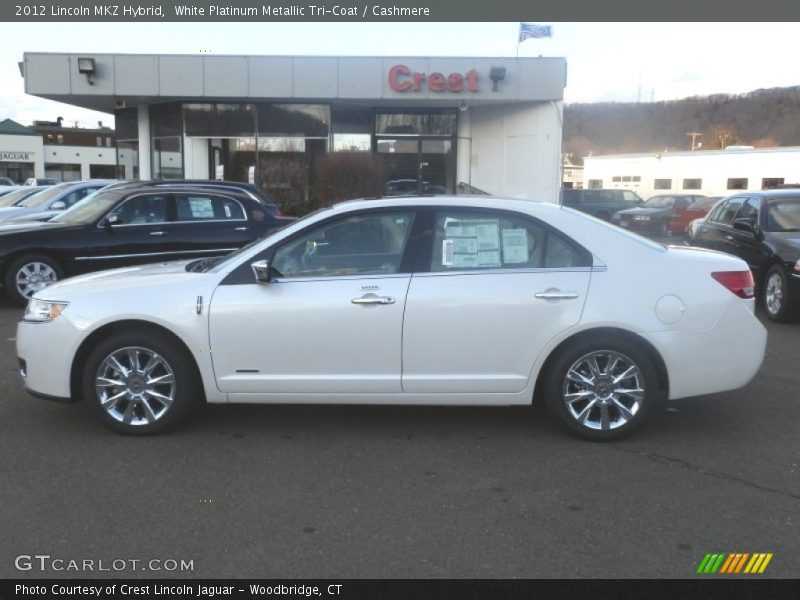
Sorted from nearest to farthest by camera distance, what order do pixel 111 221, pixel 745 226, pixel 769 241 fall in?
1. pixel 769 241
2. pixel 745 226
3. pixel 111 221

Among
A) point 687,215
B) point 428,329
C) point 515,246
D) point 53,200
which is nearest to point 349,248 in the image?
point 428,329

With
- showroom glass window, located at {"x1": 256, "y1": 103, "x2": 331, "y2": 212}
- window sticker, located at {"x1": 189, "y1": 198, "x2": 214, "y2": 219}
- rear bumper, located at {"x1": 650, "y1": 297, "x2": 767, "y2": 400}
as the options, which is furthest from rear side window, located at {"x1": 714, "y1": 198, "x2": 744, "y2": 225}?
showroom glass window, located at {"x1": 256, "y1": 103, "x2": 331, "y2": 212}

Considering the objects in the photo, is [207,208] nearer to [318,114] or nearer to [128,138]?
[318,114]

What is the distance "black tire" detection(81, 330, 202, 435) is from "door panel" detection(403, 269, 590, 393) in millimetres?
1449

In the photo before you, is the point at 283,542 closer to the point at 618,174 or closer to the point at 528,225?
the point at 528,225

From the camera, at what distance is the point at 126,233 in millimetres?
10352

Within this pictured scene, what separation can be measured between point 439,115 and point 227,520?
21664 mm

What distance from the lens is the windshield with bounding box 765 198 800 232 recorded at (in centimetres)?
991

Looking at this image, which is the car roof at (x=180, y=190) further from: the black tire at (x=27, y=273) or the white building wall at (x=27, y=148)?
the white building wall at (x=27, y=148)

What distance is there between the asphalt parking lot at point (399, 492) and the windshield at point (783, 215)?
193 inches

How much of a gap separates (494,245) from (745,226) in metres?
6.43

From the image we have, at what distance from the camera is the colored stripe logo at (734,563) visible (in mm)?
3422

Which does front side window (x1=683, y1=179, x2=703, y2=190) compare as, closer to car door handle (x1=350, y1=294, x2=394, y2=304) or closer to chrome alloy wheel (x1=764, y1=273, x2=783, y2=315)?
chrome alloy wheel (x1=764, y1=273, x2=783, y2=315)

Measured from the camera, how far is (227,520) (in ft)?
12.6
